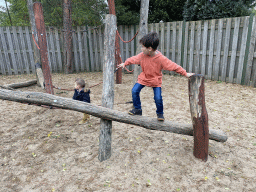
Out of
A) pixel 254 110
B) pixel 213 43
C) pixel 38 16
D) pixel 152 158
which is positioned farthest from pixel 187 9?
pixel 152 158

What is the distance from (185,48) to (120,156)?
5.37 meters

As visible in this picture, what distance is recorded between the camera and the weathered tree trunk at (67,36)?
8.16 metres

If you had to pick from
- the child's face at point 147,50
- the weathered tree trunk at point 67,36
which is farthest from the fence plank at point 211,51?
the weathered tree trunk at point 67,36

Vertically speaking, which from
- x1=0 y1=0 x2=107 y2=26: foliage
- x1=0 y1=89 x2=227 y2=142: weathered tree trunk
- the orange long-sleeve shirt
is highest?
x1=0 y1=0 x2=107 y2=26: foliage

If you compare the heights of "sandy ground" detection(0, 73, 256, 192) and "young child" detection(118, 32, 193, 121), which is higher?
"young child" detection(118, 32, 193, 121)

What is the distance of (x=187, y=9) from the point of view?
796 centimetres

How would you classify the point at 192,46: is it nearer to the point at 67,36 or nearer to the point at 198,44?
the point at 198,44

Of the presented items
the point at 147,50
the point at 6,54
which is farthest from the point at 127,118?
the point at 6,54

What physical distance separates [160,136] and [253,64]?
420 cm

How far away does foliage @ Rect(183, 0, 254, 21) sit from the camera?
7.10m

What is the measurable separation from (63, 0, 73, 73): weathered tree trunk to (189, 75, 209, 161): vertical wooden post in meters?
7.00

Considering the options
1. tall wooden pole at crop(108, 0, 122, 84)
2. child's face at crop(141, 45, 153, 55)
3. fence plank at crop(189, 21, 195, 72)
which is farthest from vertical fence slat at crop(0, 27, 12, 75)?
child's face at crop(141, 45, 153, 55)

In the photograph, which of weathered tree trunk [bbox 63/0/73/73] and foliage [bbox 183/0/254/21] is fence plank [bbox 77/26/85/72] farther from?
foliage [bbox 183/0/254/21]

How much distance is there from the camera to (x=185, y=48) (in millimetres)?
7090
